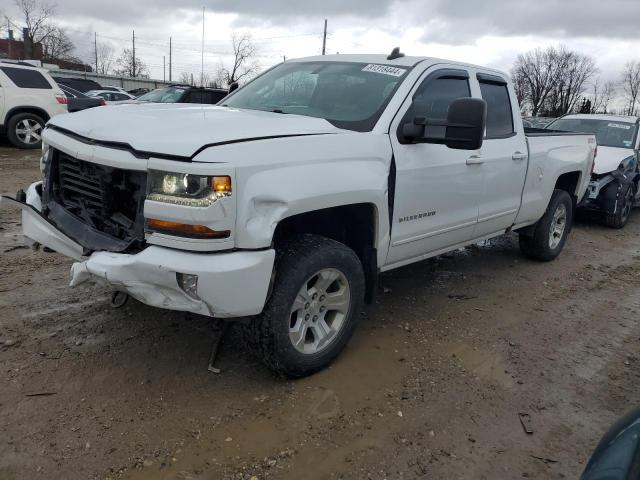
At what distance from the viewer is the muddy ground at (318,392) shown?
2553mm

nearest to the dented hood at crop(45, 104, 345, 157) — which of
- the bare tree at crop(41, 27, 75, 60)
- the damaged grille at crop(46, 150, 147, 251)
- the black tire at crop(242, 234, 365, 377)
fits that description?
the damaged grille at crop(46, 150, 147, 251)

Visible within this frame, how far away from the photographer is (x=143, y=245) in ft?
8.84

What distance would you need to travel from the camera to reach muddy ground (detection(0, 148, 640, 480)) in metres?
2.55

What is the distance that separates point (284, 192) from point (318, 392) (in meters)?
1.19

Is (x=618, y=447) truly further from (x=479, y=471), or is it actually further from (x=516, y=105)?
(x=516, y=105)

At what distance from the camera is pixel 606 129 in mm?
9188

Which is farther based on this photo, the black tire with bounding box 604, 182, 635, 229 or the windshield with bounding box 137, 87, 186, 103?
the windshield with bounding box 137, 87, 186, 103

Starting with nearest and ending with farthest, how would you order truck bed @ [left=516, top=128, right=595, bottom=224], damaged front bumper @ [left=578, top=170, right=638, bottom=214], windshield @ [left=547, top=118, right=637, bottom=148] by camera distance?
truck bed @ [left=516, top=128, right=595, bottom=224] < damaged front bumper @ [left=578, top=170, right=638, bottom=214] < windshield @ [left=547, top=118, right=637, bottom=148]

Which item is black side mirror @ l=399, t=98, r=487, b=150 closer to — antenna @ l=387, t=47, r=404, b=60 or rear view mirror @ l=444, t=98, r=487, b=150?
rear view mirror @ l=444, t=98, r=487, b=150

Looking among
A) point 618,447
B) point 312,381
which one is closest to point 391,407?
point 312,381

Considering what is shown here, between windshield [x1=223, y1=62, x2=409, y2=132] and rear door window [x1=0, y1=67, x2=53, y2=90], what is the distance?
903 cm

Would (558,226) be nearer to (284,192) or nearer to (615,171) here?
(615,171)

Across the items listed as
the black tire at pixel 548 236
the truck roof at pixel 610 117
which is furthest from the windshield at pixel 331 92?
the truck roof at pixel 610 117

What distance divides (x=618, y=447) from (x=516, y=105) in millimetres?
3932
